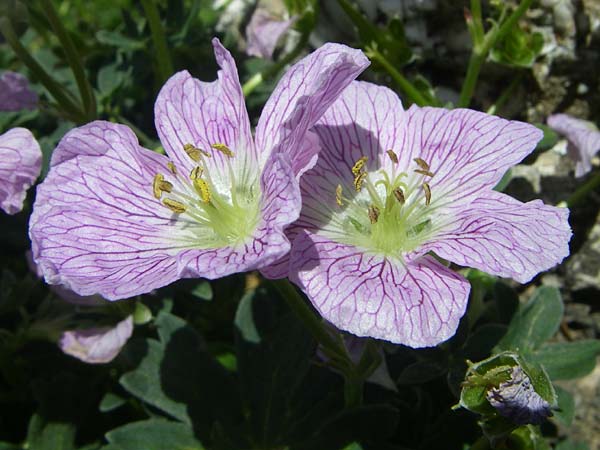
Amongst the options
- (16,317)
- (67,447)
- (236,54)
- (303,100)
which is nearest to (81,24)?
(236,54)

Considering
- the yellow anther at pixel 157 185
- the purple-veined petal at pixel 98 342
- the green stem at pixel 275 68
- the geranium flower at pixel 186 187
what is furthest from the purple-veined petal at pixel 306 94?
the green stem at pixel 275 68

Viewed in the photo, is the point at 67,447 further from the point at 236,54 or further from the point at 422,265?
the point at 236,54

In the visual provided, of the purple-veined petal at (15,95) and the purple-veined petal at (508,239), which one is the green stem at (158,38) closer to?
the purple-veined petal at (15,95)

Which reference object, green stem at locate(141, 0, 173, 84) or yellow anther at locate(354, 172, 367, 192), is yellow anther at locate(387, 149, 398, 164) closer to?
yellow anther at locate(354, 172, 367, 192)

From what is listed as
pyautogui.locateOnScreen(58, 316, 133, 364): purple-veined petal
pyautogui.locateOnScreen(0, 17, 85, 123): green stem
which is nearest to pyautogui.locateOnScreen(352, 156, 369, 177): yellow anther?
pyautogui.locateOnScreen(58, 316, 133, 364): purple-veined petal

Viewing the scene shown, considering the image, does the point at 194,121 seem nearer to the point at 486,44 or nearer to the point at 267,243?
the point at 267,243

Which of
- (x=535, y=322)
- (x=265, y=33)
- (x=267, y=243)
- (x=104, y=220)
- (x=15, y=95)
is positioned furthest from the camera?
(x=265, y=33)

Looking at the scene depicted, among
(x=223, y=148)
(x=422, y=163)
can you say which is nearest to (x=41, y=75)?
(x=223, y=148)
